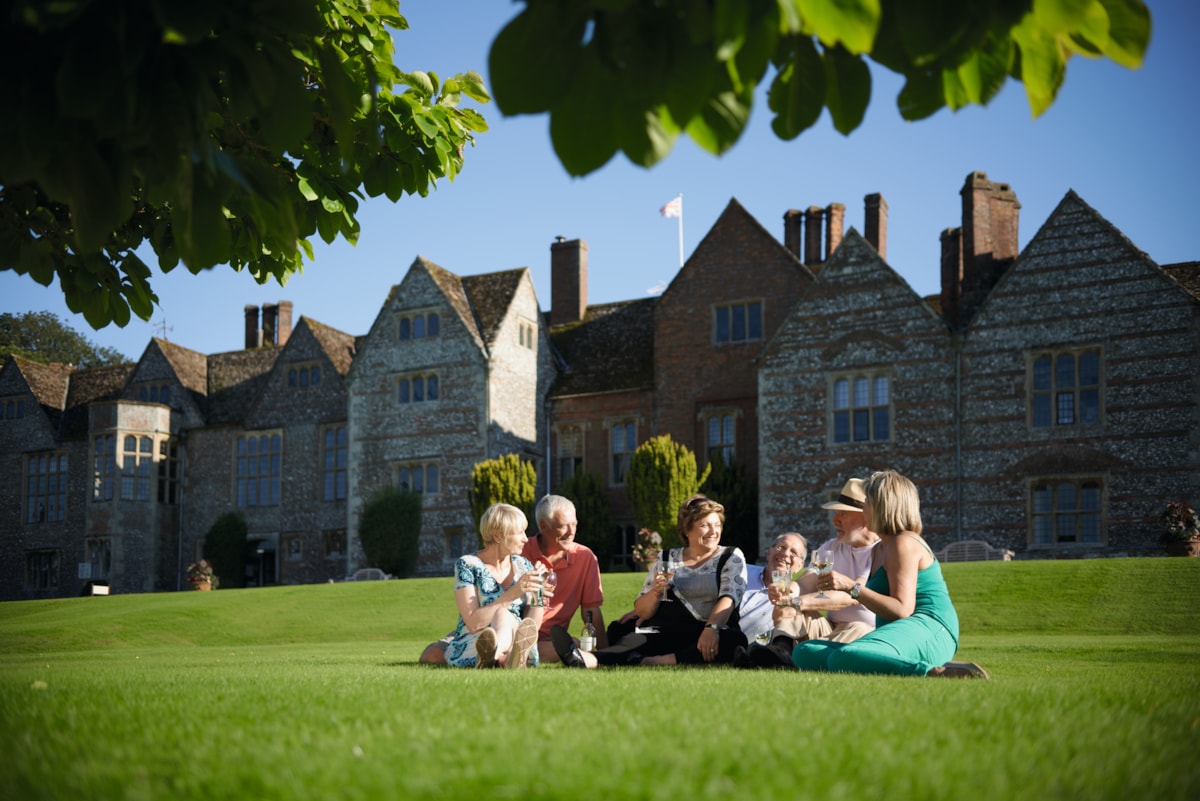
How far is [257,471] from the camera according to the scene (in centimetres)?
4262

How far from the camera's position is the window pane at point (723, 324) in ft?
113

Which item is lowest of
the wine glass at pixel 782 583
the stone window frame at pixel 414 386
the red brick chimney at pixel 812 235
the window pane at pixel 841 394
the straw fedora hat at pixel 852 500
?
the wine glass at pixel 782 583

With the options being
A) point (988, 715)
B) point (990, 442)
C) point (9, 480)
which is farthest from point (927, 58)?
point (9, 480)

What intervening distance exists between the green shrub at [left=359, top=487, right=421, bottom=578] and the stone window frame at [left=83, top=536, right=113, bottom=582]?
41.6 ft

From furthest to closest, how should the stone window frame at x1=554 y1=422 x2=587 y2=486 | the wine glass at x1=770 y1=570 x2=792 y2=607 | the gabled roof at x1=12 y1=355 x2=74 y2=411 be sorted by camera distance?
1. the gabled roof at x1=12 y1=355 x2=74 y2=411
2. the stone window frame at x1=554 y1=422 x2=587 y2=486
3. the wine glass at x1=770 y1=570 x2=792 y2=607

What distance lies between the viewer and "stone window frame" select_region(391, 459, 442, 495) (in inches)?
1448

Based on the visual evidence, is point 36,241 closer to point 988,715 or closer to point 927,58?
point 927,58

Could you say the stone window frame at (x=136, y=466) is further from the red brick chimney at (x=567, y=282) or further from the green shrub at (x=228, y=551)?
the red brick chimney at (x=567, y=282)

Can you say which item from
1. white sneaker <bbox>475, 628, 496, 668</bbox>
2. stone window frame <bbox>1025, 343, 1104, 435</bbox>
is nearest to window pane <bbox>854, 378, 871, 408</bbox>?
stone window frame <bbox>1025, 343, 1104, 435</bbox>

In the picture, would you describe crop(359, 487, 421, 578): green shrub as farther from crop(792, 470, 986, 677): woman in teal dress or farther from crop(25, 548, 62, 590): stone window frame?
crop(792, 470, 986, 677): woman in teal dress

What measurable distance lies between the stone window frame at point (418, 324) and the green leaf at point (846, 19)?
3529cm

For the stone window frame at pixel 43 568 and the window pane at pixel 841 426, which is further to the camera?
the stone window frame at pixel 43 568

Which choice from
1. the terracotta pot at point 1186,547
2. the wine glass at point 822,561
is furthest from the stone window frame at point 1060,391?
Answer: the wine glass at point 822,561

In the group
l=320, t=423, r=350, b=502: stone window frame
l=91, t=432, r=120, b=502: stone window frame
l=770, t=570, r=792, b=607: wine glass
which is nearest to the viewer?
l=770, t=570, r=792, b=607: wine glass
